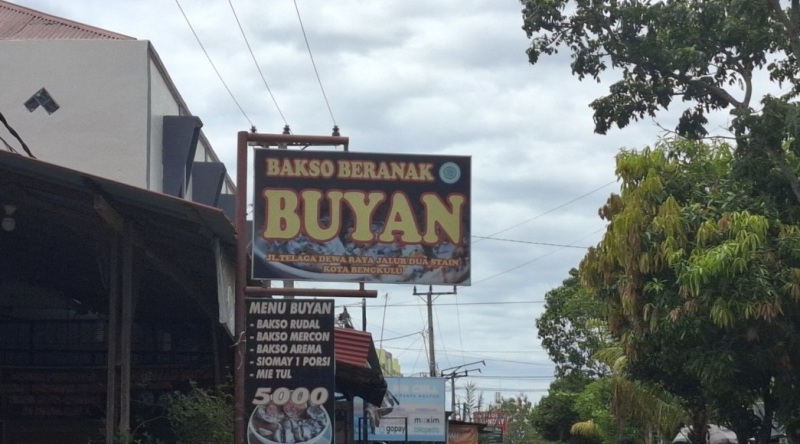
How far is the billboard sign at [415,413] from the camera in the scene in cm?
3806

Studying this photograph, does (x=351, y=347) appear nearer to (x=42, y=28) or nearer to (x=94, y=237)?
(x=94, y=237)

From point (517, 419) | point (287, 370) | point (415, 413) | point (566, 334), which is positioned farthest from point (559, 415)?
point (287, 370)

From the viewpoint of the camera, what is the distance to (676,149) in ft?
66.7

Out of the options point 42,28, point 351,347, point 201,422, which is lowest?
point 201,422

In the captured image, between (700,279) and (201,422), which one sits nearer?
(201,422)

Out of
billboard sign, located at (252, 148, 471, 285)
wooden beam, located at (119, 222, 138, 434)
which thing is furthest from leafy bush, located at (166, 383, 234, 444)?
billboard sign, located at (252, 148, 471, 285)

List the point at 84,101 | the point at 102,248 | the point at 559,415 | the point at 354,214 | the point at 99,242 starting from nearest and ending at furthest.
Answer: the point at 354,214, the point at 99,242, the point at 102,248, the point at 84,101, the point at 559,415

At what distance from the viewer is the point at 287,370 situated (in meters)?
13.4

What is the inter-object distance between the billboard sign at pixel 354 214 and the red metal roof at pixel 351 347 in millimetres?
5071

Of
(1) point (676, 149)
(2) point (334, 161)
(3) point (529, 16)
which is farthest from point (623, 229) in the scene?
(2) point (334, 161)

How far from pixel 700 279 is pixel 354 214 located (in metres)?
6.10

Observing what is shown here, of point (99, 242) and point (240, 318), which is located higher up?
point (99, 242)

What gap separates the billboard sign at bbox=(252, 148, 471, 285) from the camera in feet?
45.1

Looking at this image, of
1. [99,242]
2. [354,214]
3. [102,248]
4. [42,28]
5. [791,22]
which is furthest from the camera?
[42,28]
